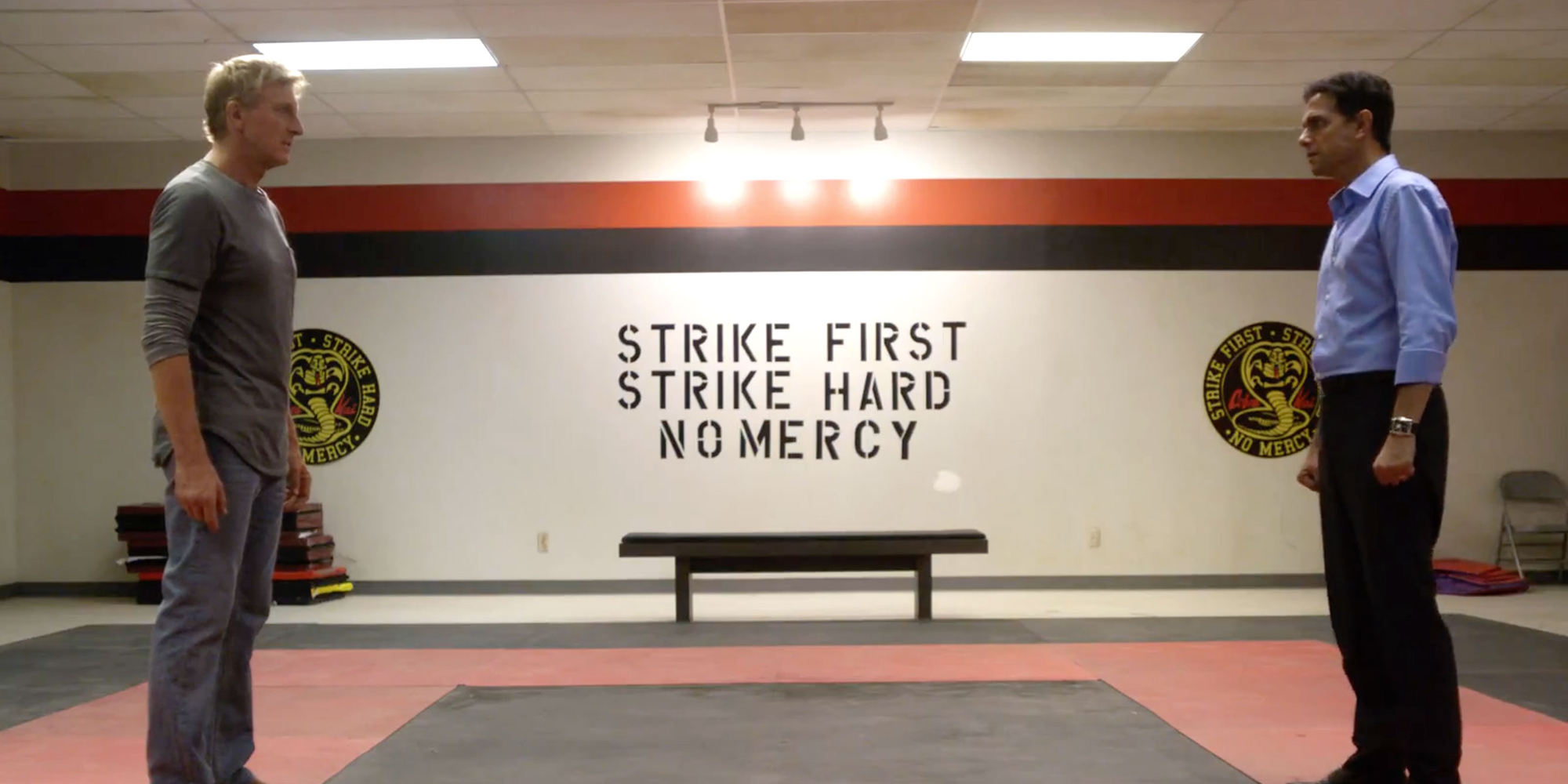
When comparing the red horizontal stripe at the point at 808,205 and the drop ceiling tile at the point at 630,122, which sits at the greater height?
the drop ceiling tile at the point at 630,122

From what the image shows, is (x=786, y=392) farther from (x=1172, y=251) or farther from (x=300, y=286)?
(x=300, y=286)

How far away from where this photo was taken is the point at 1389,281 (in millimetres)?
2430

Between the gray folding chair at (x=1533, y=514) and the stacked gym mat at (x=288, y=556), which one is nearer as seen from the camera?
the stacked gym mat at (x=288, y=556)

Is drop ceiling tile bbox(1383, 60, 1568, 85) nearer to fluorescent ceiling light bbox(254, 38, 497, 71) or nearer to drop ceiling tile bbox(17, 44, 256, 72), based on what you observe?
fluorescent ceiling light bbox(254, 38, 497, 71)

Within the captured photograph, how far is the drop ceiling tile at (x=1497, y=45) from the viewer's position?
5.62 meters

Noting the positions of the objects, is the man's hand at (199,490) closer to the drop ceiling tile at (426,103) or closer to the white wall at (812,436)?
the drop ceiling tile at (426,103)

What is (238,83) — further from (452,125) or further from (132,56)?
(452,125)

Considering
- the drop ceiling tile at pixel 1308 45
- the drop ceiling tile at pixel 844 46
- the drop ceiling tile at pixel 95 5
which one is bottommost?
the drop ceiling tile at pixel 1308 45

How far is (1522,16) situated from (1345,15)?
765mm

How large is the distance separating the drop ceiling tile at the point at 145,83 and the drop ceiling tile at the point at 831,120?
274 centimetres

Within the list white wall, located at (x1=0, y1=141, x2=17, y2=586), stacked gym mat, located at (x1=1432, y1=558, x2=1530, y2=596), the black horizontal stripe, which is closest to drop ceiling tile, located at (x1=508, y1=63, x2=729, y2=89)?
the black horizontal stripe

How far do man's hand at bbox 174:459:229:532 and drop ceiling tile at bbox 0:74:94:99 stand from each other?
4877mm

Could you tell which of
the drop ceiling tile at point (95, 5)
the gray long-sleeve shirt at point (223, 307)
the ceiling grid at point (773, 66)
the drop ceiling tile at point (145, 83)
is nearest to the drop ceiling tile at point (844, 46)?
the ceiling grid at point (773, 66)

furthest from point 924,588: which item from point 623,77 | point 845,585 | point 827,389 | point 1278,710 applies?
point 623,77
